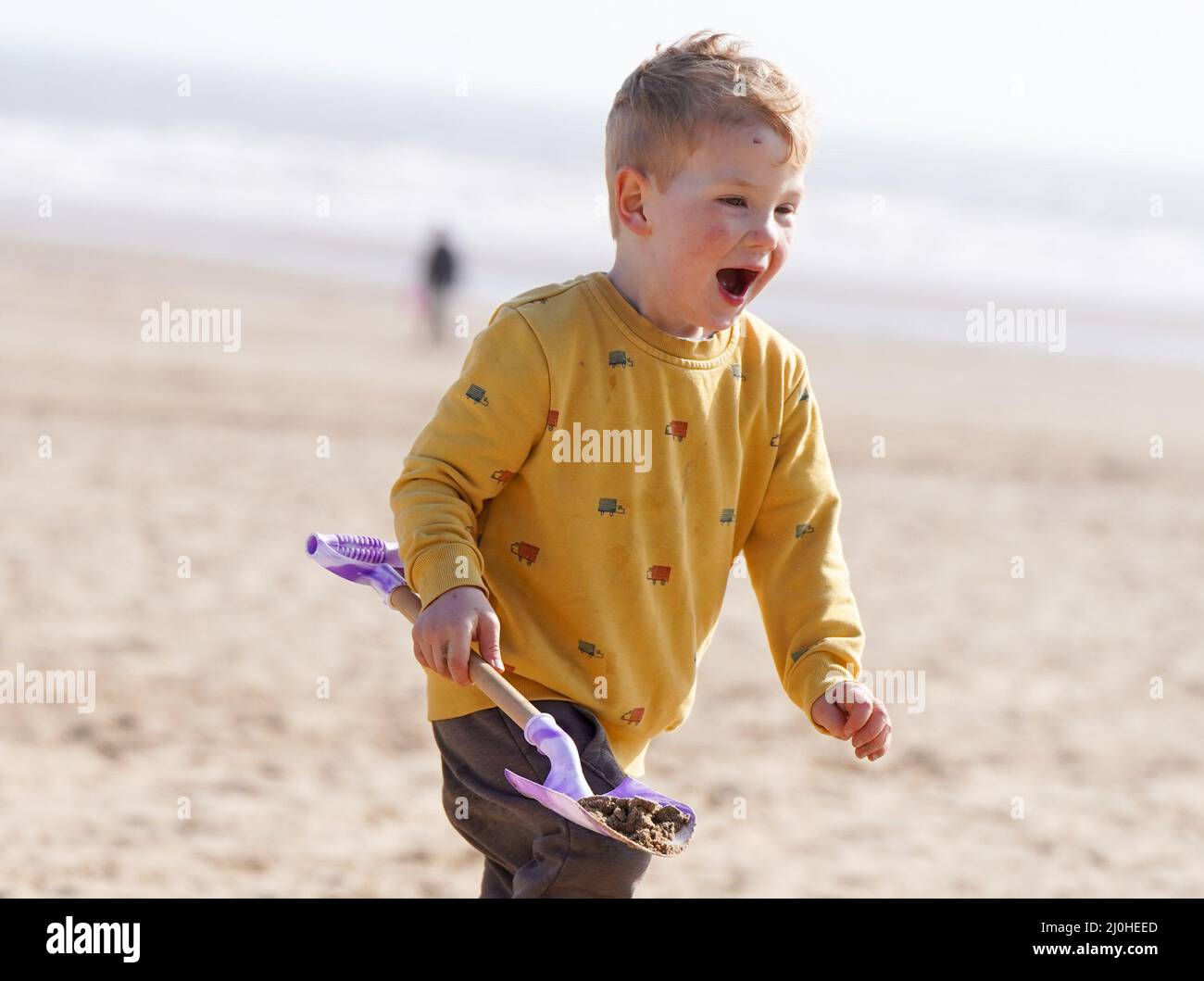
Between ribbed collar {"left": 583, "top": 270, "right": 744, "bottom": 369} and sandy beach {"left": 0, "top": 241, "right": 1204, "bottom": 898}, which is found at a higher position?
ribbed collar {"left": 583, "top": 270, "right": 744, "bottom": 369}

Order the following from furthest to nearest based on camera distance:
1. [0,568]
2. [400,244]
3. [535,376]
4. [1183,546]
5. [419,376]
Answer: [400,244] → [419,376] → [1183,546] → [0,568] → [535,376]

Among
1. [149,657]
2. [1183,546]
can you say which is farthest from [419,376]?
[149,657]

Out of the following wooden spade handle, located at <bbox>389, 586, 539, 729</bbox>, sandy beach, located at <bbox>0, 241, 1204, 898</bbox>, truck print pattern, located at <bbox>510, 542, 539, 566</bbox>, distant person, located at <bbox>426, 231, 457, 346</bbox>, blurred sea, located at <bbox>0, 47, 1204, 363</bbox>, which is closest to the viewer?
wooden spade handle, located at <bbox>389, 586, 539, 729</bbox>

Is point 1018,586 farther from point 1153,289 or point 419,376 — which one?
point 1153,289

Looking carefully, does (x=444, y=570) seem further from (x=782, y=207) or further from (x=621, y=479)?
(x=782, y=207)

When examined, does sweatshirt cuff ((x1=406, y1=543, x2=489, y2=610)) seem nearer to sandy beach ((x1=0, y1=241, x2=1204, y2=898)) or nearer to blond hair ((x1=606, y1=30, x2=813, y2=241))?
blond hair ((x1=606, y1=30, x2=813, y2=241))

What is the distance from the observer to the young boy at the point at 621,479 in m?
2.48

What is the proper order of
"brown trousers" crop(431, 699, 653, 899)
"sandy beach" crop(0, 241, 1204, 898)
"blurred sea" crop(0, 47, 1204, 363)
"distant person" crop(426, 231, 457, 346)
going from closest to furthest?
"brown trousers" crop(431, 699, 653, 899), "sandy beach" crop(0, 241, 1204, 898), "distant person" crop(426, 231, 457, 346), "blurred sea" crop(0, 47, 1204, 363)

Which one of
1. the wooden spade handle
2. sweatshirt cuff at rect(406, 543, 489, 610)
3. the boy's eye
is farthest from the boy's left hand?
the boy's eye

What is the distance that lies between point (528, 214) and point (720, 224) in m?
31.0

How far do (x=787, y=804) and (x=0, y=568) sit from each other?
13.7 ft

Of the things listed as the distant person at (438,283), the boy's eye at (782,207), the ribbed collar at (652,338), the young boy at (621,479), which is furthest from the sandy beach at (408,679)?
the distant person at (438,283)

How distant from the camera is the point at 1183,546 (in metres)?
10.2

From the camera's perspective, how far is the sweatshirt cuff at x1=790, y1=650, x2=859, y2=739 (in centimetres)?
267
